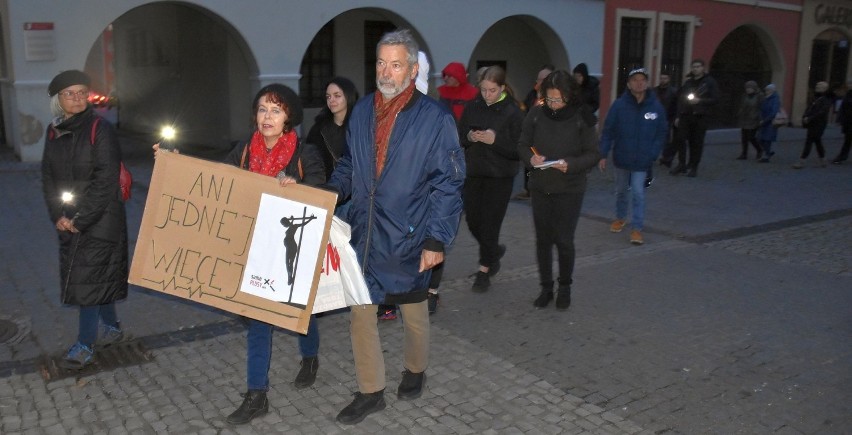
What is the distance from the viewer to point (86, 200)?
4.28m

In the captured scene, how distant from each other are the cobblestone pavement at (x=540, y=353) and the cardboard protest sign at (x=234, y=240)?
28.4 inches

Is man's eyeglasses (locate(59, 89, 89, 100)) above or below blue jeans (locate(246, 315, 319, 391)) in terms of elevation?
above

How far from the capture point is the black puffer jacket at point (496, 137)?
19.3ft

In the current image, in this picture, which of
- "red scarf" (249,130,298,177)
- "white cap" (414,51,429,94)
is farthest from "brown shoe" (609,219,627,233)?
"red scarf" (249,130,298,177)

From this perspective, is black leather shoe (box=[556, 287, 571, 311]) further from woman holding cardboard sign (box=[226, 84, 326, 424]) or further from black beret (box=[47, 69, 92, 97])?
black beret (box=[47, 69, 92, 97])

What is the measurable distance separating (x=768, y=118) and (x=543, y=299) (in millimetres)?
10609

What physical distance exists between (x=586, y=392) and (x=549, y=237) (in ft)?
5.47

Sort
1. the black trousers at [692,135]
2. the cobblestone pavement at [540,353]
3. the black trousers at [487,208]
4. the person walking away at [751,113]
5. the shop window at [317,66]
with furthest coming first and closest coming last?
the shop window at [317,66] < the person walking away at [751,113] < the black trousers at [692,135] < the black trousers at [487,208] < the cobblestone pavement at [540,353]

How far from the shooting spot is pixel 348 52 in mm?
16594

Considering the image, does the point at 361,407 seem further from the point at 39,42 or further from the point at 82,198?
the point at 39,42

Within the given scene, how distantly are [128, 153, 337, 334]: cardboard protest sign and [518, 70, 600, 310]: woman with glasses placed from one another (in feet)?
8.28

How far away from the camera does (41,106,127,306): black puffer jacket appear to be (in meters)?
4.30

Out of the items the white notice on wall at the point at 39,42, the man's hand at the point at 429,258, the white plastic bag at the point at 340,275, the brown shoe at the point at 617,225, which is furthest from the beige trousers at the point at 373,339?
the white notice on wall at the point at 39,42

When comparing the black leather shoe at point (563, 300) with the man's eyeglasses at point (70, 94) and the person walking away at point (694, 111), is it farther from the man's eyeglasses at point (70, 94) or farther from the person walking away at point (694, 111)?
the person walking away at point (694, 111)
